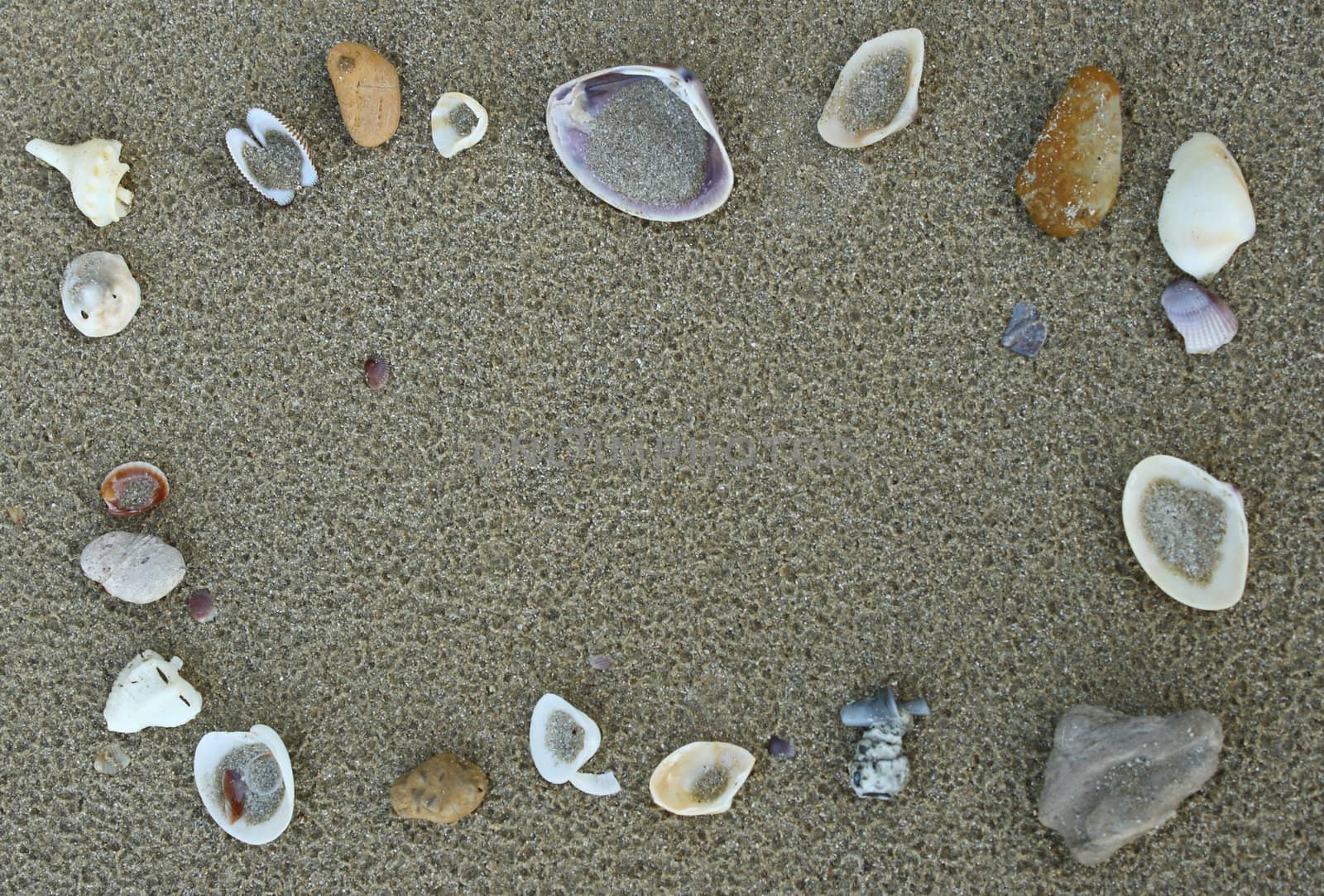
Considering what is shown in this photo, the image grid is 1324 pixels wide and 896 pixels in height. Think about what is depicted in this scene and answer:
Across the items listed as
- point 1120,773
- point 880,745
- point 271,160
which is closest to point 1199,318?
point 1120,773

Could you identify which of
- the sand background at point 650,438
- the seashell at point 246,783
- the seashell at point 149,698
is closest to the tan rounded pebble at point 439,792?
the sand background at point 650,438

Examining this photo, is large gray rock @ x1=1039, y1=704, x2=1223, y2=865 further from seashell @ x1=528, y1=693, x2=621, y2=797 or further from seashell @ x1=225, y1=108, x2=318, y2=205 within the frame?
seashell @ x1=225, y1=108, x2=318, y2=205

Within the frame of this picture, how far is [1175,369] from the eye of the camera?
1.74 m

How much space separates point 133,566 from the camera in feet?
5.84

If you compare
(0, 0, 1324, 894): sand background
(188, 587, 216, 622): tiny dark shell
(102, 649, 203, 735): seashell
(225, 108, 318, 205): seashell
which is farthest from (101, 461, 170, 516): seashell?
(225, 108, 318, 205): seashell

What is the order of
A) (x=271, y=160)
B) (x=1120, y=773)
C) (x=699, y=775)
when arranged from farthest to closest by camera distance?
(x=271, y=160)
(x=699, y=775)
(x=1120, y=773)

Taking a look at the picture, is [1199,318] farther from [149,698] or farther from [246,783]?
[149,698]

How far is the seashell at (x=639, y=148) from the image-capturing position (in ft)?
5.87

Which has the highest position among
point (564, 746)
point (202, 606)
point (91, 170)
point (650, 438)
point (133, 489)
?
point (91, 170)

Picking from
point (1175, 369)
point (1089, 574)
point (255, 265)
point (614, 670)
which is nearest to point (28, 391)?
point (255, 265)

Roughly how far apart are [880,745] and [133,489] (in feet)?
5.58

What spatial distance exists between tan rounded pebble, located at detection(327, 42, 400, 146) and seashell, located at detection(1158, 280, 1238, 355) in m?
1.72

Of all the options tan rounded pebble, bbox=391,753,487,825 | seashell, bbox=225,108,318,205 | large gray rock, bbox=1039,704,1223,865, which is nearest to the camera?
large gray rock, bbox=1039,704,1223,865

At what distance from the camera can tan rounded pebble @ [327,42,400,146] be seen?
179cm
